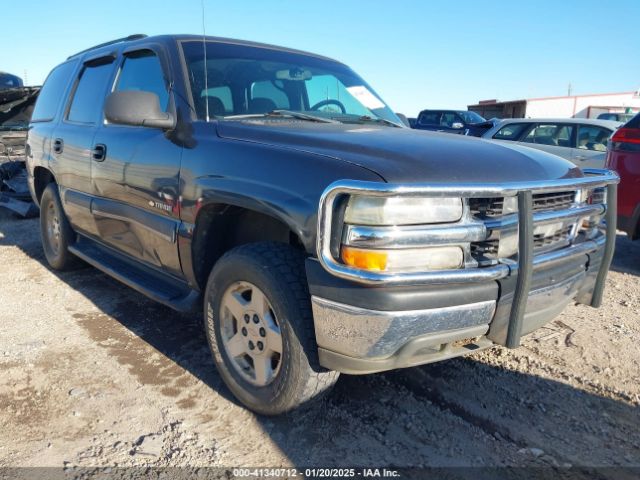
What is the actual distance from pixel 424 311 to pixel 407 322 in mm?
79

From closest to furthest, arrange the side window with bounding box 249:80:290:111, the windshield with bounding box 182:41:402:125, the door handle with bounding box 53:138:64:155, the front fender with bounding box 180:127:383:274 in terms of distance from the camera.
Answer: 1. the front fender with bounding box 180:127:383:274
2. the windshield with bounding box 182:41:402:125
3. the side window with bounding box 249:80:290:111
4. the door handle with bounding box 53:138:64:155

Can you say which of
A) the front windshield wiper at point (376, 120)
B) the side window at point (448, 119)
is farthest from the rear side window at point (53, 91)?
the side window at point (448, 119)

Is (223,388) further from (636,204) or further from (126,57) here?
(636,204)

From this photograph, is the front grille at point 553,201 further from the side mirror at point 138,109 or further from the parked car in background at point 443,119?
the parked car in background at point 443,119

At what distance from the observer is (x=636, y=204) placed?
16.2ft

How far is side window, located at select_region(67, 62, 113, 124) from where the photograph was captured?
13.3 ft

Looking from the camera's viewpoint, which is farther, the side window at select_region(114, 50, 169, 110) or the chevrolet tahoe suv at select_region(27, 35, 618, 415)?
the side window at select_region(114, 50, 169, 110)

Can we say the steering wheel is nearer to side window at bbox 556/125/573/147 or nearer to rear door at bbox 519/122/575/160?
rear door at bbox 519/122/575/160

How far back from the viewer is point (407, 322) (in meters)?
1.99

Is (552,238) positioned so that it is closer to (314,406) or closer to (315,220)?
(315,220)

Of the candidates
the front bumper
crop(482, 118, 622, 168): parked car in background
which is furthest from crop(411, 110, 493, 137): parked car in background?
the front bumper

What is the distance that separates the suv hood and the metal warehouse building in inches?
1262

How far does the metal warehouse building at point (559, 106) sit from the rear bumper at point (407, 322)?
1285 inches

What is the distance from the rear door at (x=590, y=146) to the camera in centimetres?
752
